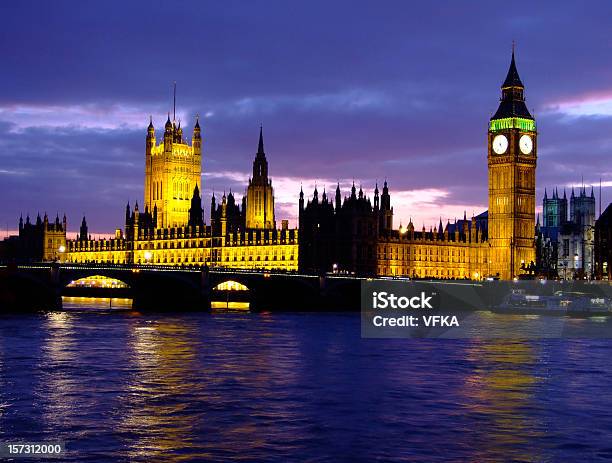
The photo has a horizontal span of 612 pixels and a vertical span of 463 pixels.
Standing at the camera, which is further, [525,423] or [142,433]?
[525,423]

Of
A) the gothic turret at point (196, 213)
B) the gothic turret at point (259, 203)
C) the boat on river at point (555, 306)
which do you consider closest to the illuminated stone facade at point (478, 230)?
the gothic turret at point (259, 203)

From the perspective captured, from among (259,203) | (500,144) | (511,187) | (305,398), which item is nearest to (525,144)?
(500,144)

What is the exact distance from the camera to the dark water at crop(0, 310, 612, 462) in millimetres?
32281

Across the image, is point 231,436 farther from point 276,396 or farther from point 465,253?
point 465,253

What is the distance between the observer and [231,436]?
110ft

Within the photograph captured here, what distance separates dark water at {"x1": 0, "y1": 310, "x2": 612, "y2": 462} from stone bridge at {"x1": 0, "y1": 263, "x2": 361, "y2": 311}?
1283 inches

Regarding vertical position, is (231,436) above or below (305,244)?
below

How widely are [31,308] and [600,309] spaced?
5338 cm

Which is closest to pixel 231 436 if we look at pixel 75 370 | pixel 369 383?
pixel 369 383

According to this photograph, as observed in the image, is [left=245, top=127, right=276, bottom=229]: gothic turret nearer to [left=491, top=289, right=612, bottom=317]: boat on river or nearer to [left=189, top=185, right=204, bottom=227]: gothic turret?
[left=189, top=185, right=204, bottom=227]: gothic turret

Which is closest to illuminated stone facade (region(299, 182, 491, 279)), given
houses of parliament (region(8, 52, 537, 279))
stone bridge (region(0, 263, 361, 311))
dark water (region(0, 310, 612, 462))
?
houses of parliament (region(8, 52, 537, 279))

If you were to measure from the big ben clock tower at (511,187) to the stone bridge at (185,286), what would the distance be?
157 ft

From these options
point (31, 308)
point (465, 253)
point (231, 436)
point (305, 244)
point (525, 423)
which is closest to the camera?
point (231, 436)

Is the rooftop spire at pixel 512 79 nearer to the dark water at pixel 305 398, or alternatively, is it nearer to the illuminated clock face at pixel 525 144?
the illuminated clock face at pixel 525 144
